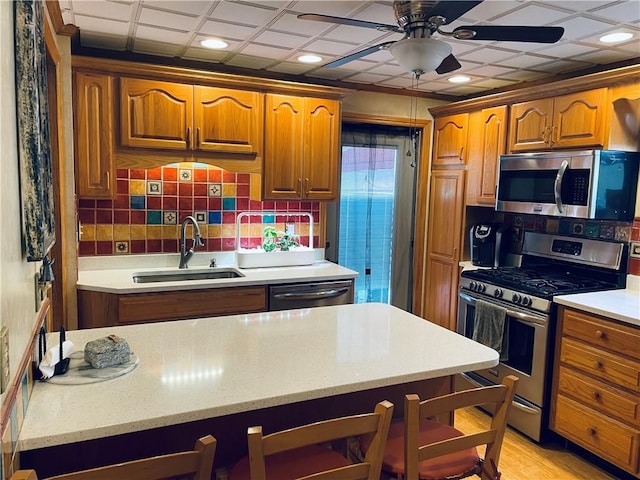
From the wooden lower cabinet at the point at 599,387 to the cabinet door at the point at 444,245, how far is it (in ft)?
4.31

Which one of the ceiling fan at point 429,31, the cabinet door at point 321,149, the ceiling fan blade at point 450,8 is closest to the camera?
the ceiling fan blade at point 450,8

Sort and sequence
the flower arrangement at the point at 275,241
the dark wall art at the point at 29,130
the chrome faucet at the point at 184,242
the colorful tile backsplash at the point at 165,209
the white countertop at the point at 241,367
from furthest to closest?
the flower arrangement at the point at 275,241, the chrome faucet at the point at 184,242, the colorful tile backsplash at the point at 165,209, the white countertop at the point at 241,367, the dark wall art at the point at 29,130

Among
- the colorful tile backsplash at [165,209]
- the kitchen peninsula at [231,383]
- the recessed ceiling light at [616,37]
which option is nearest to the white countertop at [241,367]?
the kitchen peninsula at [231,383]

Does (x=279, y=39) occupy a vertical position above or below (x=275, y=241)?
above

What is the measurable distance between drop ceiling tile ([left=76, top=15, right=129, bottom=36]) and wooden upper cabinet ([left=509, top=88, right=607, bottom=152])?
8.59 ft

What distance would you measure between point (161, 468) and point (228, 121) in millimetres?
2628

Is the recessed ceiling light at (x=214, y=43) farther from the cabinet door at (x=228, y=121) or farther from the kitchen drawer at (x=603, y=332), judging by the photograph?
the kitchen drawer at (x=603, y=332)

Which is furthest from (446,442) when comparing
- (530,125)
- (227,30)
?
(530,125)

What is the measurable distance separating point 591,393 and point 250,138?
2.57 meters

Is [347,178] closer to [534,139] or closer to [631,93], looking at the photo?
[534,139]

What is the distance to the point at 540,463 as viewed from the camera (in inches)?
106

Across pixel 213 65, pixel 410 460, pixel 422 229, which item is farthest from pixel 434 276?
pixel 410 460

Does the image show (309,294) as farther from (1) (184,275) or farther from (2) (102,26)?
(2) (102,26)

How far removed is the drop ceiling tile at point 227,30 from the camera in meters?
2.61
